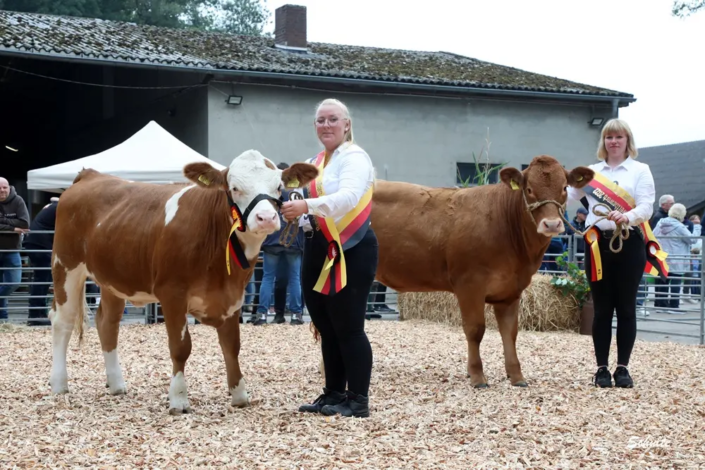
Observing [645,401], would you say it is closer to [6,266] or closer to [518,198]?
[518,198]

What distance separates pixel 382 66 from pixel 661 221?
8290 mm

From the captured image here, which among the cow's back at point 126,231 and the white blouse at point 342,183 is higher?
the white blouse at point 342,183

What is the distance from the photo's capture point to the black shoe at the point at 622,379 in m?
6.37

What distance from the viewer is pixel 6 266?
37.7ft

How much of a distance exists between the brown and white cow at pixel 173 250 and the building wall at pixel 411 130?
39.3 feet

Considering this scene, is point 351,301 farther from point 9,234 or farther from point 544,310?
point 9,234

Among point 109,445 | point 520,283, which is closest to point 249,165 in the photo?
point 109,445

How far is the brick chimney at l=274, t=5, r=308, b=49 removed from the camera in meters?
21.6

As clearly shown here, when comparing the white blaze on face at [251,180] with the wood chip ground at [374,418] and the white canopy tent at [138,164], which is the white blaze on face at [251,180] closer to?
the wood chip ground at [374,418]

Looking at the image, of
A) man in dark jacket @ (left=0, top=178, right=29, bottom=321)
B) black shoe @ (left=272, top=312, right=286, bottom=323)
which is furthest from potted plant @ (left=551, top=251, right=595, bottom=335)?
man in dark jacket @ (left=0, top=178, right=29, bottom=321)

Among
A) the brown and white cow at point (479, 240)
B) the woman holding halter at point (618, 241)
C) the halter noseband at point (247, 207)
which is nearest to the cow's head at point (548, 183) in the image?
the brown and white cow at point (479, 240)

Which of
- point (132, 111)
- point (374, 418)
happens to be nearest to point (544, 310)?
point (374, 418)

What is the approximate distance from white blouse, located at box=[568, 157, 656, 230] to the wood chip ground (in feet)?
3.94

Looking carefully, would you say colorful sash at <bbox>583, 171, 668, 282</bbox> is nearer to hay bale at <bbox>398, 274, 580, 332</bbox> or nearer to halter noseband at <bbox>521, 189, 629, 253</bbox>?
halter noseband at <bbox>521, 189, 629, 253</bbox>
